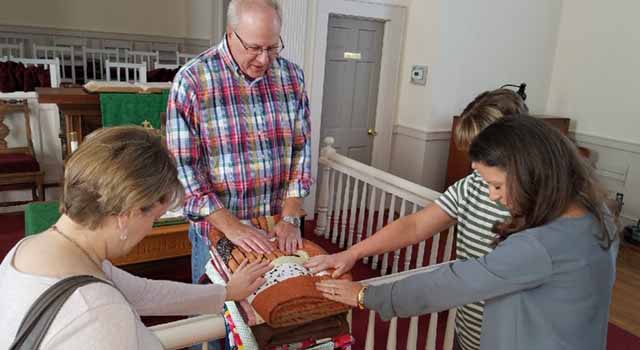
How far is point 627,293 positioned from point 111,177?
4.02 m

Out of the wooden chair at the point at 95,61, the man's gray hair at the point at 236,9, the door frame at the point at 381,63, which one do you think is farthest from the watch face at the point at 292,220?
the wooden chair at the point at 95,61

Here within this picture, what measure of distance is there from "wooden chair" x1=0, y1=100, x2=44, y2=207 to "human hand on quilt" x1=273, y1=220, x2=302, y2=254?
3291 millimetres

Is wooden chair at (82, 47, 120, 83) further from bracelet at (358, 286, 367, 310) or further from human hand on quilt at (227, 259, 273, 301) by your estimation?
bracelet at (358, 286, 367, 310)

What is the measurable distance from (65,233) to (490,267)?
2.65ft

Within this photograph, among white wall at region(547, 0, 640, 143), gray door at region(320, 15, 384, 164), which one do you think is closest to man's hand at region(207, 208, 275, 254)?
gray door at region(320, 15, 384, 164)

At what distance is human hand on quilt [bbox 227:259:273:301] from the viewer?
3.84 feet

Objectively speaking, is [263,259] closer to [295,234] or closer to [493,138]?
[295,234]

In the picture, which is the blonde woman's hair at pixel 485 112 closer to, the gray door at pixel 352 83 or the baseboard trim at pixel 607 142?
the gray door at pixel 352 83

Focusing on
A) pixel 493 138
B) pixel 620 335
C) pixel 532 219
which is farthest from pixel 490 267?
pixel 620 335

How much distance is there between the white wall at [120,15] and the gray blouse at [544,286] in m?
7.29

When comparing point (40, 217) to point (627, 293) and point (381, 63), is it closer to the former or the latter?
point (381, 63)

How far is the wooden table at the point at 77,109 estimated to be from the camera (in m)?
3.08

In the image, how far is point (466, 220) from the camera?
1573 millimetres

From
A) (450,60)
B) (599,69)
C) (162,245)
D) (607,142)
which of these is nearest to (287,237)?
(162,245)
